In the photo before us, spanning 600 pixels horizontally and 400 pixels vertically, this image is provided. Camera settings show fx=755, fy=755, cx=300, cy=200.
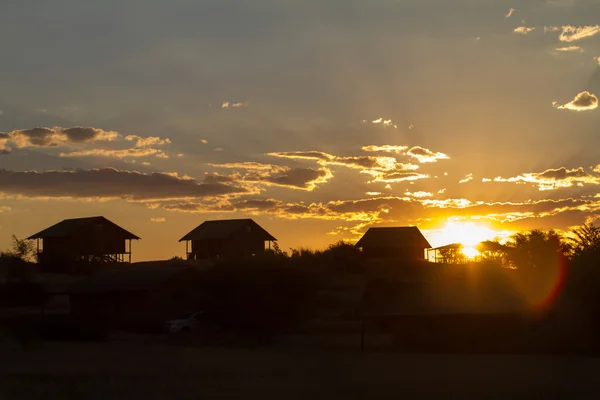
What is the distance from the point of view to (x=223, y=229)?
3403 inches

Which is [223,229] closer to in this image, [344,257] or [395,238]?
[344,257]

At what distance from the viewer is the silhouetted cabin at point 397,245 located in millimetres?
89125

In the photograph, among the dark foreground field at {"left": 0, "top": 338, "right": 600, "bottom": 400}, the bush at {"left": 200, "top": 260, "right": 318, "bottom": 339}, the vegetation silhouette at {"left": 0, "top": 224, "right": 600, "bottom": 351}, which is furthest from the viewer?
the bush at {"left": 200, "top": 260, "right": 318, "bottom": 339}

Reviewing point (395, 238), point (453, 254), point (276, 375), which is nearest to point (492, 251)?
point (453, 254)

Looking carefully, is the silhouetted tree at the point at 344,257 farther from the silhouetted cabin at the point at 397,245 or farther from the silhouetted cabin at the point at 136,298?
the silhouetted cabin at the point at 136,298

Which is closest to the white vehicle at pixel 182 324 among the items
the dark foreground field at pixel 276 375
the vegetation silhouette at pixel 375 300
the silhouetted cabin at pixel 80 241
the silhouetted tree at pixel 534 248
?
the vegetation silhouette at pixel 375 300

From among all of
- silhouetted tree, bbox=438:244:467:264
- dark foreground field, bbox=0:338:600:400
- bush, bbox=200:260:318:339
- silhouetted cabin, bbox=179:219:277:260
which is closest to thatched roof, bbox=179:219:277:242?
silhouetted cabin, bbox=179:219:277:260

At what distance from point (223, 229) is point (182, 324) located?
38237 mm

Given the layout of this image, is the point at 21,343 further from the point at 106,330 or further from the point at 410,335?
the point at 410,335

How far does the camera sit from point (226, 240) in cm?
8475

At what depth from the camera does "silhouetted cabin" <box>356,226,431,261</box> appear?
89125mm

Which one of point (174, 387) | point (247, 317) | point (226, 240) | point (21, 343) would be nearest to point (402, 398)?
point (174, 387)

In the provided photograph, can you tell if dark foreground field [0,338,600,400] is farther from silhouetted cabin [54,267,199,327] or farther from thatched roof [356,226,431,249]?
thatched roof [356,226,431,249]

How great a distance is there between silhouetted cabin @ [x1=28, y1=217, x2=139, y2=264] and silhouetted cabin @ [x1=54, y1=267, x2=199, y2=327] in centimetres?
2686
